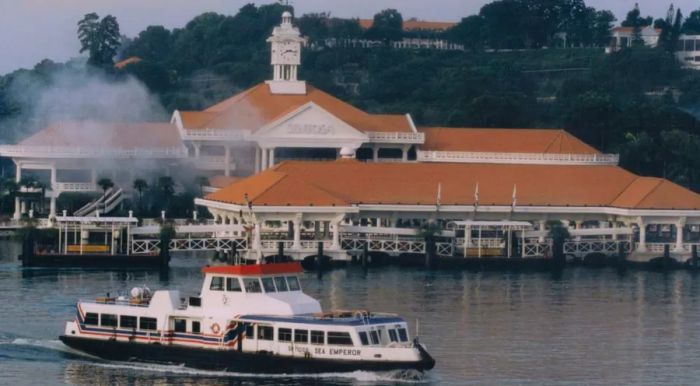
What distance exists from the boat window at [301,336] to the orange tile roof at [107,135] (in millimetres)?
69227

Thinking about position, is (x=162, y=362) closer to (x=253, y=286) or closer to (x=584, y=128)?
(x=253, y=286)

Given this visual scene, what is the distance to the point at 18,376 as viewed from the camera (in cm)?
7631

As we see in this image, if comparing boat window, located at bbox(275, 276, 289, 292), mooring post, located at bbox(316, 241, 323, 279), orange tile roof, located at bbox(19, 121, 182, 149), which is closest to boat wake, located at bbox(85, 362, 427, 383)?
boat window, located at bbox(275, 276, 289, 292)

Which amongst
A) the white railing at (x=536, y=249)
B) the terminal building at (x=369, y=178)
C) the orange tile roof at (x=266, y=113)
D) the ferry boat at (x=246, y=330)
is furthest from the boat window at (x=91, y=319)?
the orange tile roof at (x=266, y=113)

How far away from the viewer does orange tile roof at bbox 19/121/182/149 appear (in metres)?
144

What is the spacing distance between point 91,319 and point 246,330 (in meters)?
6.08

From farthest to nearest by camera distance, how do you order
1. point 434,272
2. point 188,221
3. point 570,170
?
point 570,170
point 188,221
point 434,272

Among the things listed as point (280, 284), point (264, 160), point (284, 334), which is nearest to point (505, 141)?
point (264, 160)

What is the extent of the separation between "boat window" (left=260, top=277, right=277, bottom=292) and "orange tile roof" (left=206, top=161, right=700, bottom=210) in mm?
43841

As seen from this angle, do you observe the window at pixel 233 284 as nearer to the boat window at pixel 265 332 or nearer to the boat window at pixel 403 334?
the boat window at pixel 265 332

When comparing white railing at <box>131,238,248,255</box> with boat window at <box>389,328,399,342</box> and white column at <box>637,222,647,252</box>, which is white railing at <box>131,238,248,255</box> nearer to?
white column at <box>637,222,647,252</box>

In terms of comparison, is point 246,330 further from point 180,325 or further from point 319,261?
point 319,261

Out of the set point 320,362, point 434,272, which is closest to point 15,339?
point 320,362

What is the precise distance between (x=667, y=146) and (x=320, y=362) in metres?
79.2
